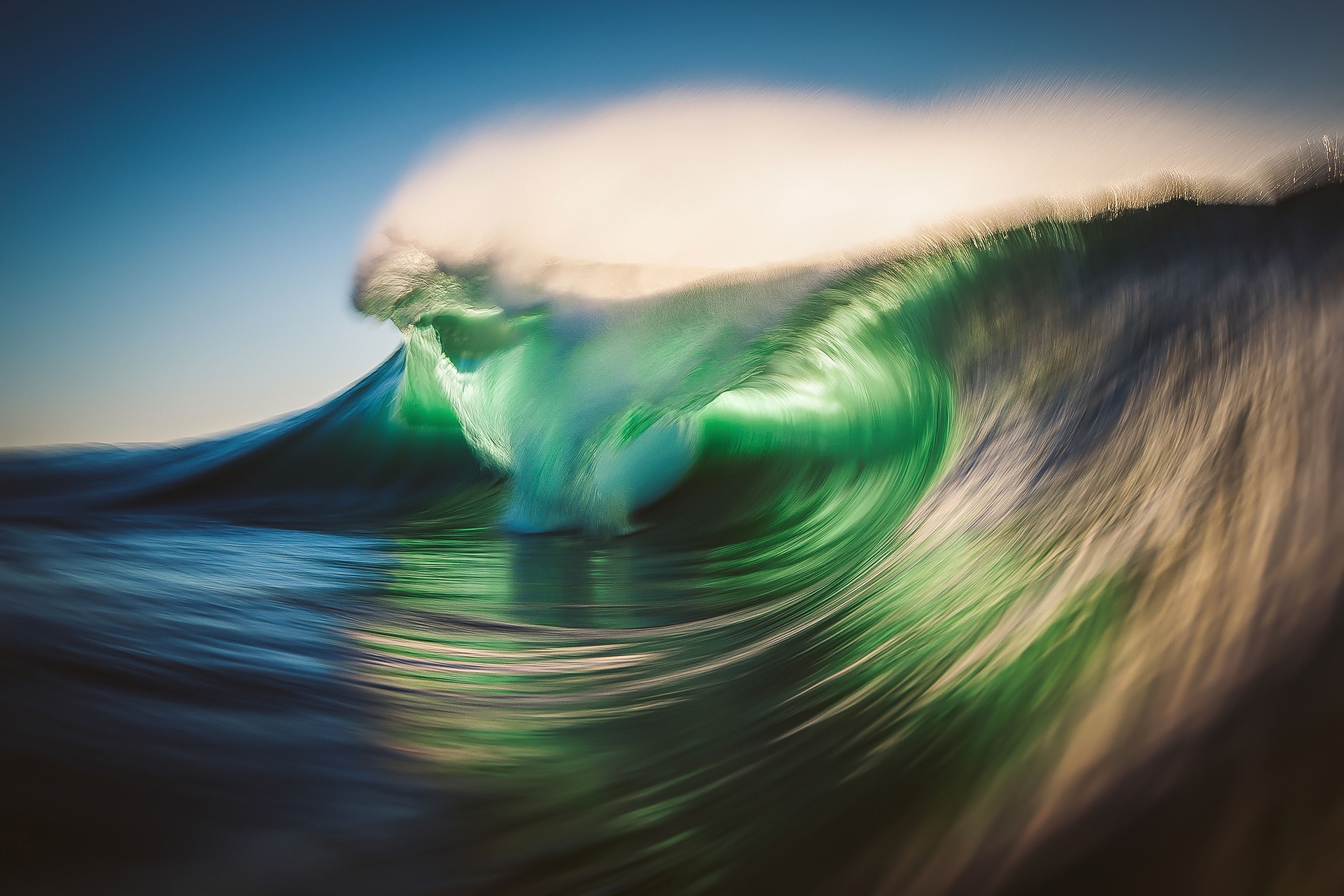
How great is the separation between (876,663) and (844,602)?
1.45 feet

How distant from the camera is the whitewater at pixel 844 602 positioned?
0.55 metres

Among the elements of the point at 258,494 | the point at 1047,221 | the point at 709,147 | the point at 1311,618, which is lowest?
the point at 1311,618

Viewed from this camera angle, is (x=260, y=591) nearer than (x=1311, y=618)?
No

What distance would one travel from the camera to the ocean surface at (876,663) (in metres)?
0.53

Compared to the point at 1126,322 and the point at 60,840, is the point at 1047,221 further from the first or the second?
the point at 60,840

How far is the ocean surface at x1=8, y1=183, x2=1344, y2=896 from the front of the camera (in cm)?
53

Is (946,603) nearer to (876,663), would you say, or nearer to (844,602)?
(876,663)

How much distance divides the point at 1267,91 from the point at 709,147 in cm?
248

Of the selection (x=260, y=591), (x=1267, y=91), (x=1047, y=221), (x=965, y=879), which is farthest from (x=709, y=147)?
(x=965, y=879)

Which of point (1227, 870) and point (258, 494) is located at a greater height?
point (258, 494)

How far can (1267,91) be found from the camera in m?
1.63

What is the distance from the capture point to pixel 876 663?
36.3 inches

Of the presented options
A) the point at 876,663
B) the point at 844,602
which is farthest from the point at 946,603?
the point at 844,602

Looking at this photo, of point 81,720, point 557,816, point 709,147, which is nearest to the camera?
point 557,816
